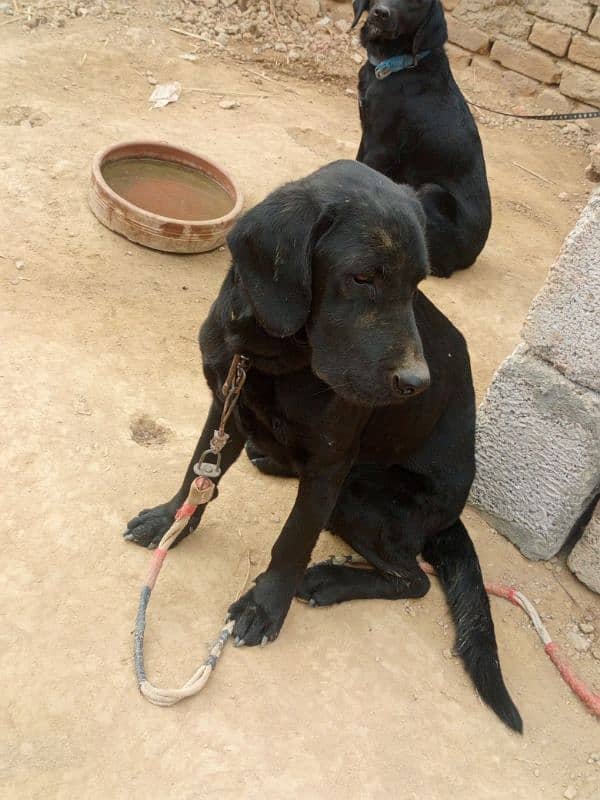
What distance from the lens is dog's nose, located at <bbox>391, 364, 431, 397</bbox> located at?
210cm

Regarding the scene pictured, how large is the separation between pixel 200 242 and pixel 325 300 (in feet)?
9.40

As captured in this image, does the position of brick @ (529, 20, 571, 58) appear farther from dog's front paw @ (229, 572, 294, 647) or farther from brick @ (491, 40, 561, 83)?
dog's front paw @ (229, 572, 294, 647)

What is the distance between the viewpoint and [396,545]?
294cm

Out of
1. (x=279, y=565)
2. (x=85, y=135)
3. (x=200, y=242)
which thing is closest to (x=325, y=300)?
(x=279, y=565)

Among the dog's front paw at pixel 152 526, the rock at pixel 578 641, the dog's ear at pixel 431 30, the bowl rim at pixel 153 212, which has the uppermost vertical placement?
the dog's ear at pixel 431 30

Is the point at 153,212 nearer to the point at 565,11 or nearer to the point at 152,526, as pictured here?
the point at 152,526

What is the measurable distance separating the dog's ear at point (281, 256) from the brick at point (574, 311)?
4.36 feet

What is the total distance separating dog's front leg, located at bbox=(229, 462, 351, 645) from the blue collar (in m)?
3.69

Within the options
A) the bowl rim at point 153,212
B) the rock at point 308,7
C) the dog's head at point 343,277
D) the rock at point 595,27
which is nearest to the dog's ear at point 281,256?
the dog's head at point 343,277

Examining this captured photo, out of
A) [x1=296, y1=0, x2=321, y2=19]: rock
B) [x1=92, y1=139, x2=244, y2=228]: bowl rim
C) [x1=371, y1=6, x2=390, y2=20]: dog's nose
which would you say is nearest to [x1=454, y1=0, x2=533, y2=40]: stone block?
[x1=296, y1=0, x2=321, y2=19]: rock

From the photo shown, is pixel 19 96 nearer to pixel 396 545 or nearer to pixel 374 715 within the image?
pixel 396 545

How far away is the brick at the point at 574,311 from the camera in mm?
2947

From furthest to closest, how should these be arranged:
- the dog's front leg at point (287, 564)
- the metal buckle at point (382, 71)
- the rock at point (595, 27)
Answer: the rock at point (595, 27)
the metal buckle at point (382, 71)
the dog's front leg at point (287, 564)

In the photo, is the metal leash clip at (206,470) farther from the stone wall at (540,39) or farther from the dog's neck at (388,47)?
the stone wall at (540,39)
